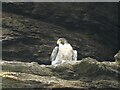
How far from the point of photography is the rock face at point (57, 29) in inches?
720

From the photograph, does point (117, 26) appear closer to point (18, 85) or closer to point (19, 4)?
point (19, 4)

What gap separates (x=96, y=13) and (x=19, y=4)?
316 centimetres

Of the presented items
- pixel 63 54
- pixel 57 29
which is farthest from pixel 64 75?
pixel 57 29

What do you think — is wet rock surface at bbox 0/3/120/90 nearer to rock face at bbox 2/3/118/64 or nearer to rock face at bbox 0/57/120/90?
rock face at bbox 2/3/118/64

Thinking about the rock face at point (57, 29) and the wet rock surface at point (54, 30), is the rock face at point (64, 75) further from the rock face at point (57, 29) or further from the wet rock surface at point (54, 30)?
the rock face at point (57, 29)

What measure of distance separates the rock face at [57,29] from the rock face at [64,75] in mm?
5588

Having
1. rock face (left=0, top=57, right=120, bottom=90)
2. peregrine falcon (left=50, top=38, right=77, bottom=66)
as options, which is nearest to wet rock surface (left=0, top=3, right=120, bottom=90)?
peregrine falcon (left=50, top=38, right=77, bottom=66)

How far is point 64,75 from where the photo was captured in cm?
1248

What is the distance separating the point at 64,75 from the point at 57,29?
669cm

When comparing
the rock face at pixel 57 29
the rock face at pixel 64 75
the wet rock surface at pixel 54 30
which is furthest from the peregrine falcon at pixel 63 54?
the rock face at pixel 64 75

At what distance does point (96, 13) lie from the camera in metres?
18.9

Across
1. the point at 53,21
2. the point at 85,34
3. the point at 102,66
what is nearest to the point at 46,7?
the point at 53,21

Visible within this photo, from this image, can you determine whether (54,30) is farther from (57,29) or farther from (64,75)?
(64,75)

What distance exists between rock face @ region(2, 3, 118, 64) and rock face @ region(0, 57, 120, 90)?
5.59 meters
